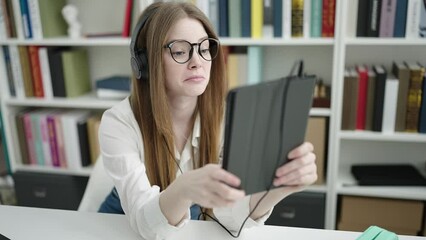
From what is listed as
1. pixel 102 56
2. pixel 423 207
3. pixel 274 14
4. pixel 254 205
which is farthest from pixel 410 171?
pixel 102 56

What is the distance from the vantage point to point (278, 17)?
175 centimetres

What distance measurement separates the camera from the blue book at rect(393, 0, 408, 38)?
164cm

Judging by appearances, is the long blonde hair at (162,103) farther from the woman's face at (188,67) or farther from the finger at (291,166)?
the finger at (291,166)

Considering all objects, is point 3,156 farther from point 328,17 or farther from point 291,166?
point 291,166

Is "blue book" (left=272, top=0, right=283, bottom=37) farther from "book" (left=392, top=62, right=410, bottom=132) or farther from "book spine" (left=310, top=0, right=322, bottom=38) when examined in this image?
"book" (left=392, top=62, right=410, bottom=132)

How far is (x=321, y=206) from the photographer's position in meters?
1.86

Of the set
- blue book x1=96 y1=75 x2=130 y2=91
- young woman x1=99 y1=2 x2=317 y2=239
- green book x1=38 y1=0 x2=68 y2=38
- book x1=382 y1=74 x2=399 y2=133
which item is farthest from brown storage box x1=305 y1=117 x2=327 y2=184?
green book x1=38 y1=0 x2=68 y2=38

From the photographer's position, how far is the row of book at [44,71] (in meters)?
2.09

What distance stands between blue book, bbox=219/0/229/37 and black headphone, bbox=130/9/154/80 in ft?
2.55

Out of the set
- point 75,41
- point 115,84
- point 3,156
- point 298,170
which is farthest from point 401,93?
point 3,156

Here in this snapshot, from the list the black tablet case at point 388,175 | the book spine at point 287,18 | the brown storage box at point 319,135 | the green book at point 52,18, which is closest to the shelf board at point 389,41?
the book spine at point 287,18

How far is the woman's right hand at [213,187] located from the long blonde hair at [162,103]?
0.34 m

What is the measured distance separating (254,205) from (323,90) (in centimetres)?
112

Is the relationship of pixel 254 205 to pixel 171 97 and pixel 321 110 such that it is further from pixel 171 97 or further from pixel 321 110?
pixel 321 110
